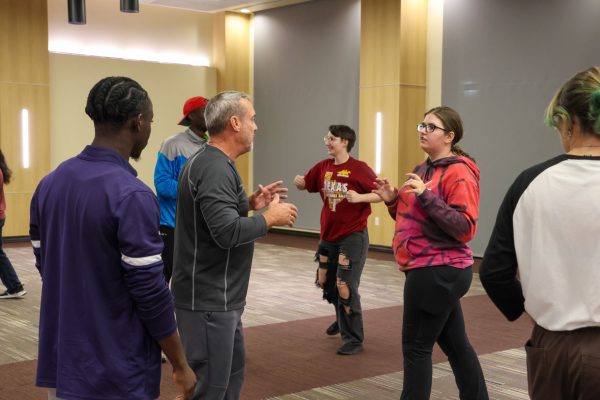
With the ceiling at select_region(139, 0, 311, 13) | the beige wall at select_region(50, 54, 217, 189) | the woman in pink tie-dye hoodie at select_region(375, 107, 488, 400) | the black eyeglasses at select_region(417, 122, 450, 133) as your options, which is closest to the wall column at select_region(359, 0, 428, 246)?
the ceiling at select_region(139, 0, 311, 13)

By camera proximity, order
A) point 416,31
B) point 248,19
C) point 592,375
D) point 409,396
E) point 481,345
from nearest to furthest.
→ point 592,375 → point 409,396 → point 481,345 → point 416,31 → point 248,19

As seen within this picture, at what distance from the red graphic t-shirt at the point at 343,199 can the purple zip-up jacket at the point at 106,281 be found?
3.30 metres

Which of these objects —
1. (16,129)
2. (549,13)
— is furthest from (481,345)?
(16,129)

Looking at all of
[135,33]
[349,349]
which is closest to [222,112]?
[349,349]

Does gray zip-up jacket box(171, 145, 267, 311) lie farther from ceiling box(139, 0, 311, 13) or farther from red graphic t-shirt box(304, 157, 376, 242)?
ceiling box(139, 0, 311, 13)

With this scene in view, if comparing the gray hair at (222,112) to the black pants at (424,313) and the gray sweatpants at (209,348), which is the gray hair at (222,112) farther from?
the black pants at (424,313)

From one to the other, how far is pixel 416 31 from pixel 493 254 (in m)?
9.30

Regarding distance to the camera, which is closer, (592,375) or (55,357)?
(592,375)

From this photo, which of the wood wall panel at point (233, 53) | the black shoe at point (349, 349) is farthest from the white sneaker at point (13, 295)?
the wood wall panel at point (233, 53)

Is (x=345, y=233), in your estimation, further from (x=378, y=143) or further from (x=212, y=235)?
(x=378, y=143)

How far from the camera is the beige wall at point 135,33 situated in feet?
40.4

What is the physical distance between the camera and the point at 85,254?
2.01m

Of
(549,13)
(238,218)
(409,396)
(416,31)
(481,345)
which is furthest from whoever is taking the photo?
(416,31)

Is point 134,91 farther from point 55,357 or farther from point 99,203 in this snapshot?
point 55,357
